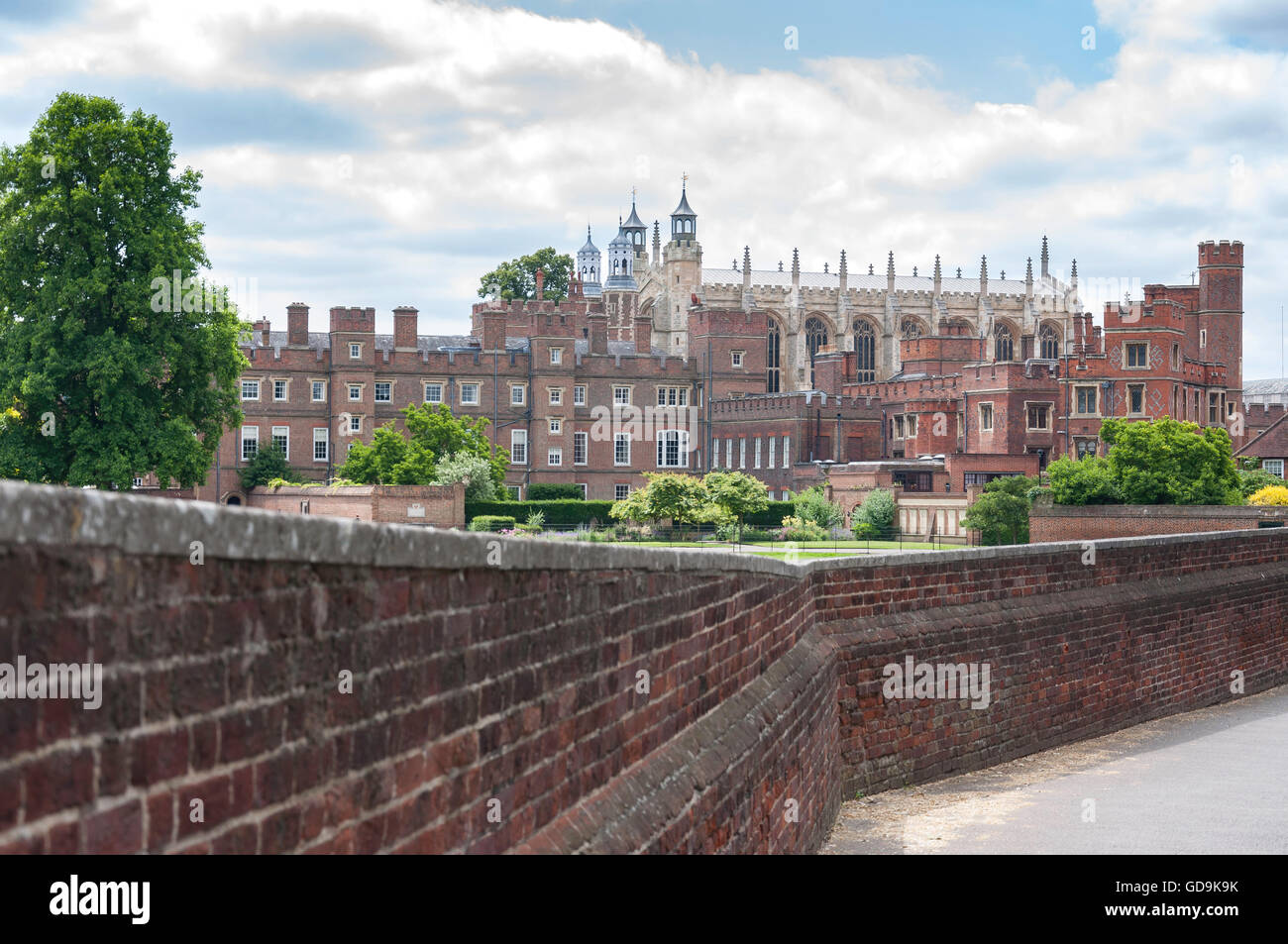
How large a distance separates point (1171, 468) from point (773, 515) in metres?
18.0

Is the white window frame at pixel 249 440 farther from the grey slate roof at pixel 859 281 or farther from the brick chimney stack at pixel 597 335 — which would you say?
the grey slate roof at pixel 859 281

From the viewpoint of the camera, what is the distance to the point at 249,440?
78375 mm

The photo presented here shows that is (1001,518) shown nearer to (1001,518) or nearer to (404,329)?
(1001,518)

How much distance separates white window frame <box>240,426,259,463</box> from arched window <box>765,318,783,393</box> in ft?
159

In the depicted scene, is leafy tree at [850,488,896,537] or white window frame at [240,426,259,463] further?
white window frame at [240,426,259,463]

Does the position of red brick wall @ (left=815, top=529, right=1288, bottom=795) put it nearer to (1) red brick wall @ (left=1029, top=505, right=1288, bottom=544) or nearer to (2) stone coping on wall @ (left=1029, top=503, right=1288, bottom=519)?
(2) stone coping on wall @ (left=1029, top=503, right=1288, bottom=519)

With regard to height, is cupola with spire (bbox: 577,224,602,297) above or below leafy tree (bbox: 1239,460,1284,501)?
above

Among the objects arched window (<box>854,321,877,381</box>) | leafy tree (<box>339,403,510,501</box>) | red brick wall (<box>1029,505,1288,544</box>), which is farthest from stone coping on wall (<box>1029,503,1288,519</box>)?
arched window (<box>854,321,877,381</box>)

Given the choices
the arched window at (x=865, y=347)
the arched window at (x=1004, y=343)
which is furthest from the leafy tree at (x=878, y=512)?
the arched window at (x=1004, y=343)

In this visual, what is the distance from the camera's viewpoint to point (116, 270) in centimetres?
4131

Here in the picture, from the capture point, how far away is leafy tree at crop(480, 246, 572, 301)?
111875 mm

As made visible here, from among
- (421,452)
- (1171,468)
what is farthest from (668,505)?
(1171,468)
